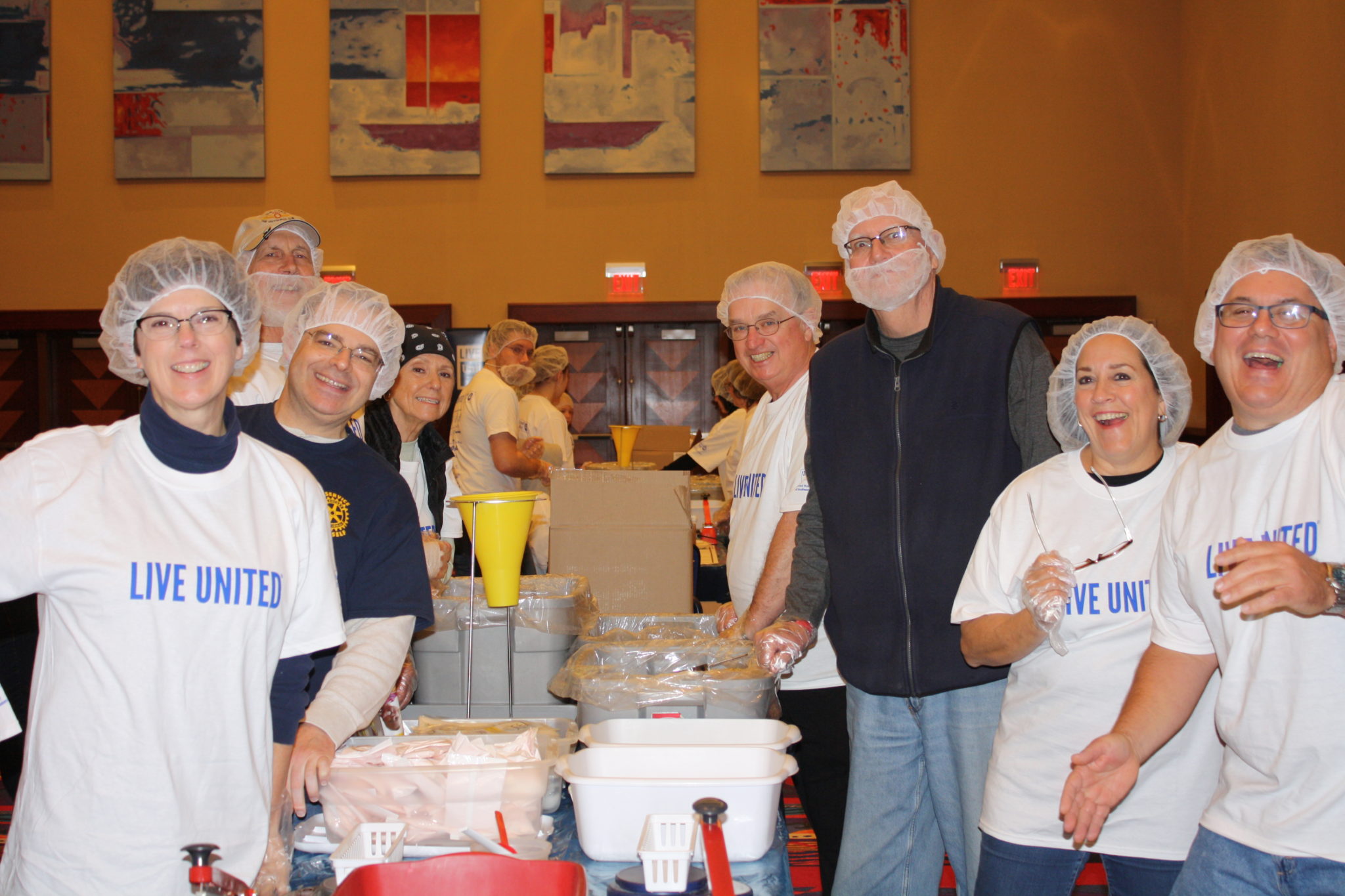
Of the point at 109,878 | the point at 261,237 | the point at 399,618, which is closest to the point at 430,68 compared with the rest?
the point at 261,237

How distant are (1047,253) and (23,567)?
27.7 feet

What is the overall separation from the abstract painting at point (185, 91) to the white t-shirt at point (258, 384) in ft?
22.0

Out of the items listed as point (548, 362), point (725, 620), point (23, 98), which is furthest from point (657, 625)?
point (23, 98)

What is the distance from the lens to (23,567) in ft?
4.50

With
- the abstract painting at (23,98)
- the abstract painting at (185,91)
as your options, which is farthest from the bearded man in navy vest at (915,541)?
the abstract painting at (23,98)

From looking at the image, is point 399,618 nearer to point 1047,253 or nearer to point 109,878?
point 109,878

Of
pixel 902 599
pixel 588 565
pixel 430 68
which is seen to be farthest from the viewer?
pixel 430 68

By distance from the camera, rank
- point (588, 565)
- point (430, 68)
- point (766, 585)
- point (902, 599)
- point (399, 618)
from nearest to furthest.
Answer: point (399, 618) → point (902, 599) → point (766, 585) → point (588, 565) → point (430, 68)

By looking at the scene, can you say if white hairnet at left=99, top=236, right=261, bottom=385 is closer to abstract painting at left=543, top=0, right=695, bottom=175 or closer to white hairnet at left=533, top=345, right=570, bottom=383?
white hairnet at left=533, top=345, right=570, bottom=383

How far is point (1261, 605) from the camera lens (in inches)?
53.3

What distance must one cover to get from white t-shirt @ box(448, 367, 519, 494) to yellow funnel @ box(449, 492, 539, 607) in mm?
2518

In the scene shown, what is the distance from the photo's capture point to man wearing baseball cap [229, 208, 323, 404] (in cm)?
265

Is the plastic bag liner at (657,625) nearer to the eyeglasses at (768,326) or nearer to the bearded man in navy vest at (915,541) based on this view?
the bearded man in navy vest at (915,541)

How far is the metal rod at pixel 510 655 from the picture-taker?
2.32 metres
